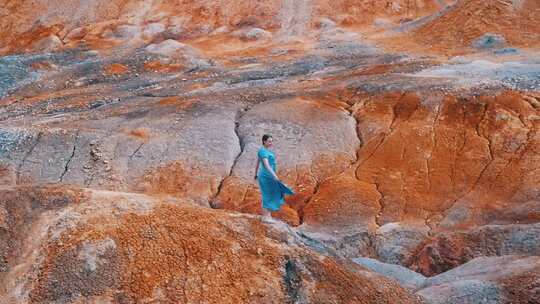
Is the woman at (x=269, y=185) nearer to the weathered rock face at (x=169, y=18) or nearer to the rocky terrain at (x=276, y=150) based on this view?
the rocky terrain at (x=276, y=150)

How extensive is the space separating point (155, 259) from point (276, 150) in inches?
334

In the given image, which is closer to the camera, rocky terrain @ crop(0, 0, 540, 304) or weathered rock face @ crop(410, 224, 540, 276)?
rocky terrain @ crop(0, 0, 540, 304)

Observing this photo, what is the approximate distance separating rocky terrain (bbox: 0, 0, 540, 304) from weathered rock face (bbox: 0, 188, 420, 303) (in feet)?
0.07

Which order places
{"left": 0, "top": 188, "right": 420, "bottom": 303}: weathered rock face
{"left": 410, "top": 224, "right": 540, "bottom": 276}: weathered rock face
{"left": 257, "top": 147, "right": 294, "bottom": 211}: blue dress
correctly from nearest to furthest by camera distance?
{"left": 0, "top": 188, "right": 420, "bottom": 303}: weathered rock face < {"left": 410, "top": 224, "right": 540, "bottom": 276}: weathered rock face < {"left": 257, "top": 147, "right": 294, "bottom": 211}: blue dress

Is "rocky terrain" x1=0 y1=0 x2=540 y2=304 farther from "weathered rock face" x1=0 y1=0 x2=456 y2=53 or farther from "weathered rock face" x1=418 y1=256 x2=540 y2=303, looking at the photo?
"weathered rock face" x1=0 y1=0 x2=456 y2=53

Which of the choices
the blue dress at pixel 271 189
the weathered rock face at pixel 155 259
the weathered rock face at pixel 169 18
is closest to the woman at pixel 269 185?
the blue dress at pixel 271 189

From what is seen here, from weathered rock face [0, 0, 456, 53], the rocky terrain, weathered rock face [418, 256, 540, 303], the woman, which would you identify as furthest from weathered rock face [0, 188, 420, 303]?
weathered rock face [0, 0, 456, 53]

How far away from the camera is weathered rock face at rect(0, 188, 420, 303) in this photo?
7707 mm

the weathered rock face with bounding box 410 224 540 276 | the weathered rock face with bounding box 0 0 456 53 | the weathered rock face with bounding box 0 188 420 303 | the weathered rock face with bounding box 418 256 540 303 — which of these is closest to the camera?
the weathered rock face with bounding box 0 188 420 303

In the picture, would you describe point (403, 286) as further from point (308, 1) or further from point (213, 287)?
point (308, 1)

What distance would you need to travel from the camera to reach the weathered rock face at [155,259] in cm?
771

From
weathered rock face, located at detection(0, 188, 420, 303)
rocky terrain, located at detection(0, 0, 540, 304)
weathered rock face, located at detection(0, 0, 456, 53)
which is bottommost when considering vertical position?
weathered rock face, located at detection(0, 0, 456, 53)

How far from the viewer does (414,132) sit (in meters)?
16.2

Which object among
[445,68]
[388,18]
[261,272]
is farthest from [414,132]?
[388,18]
